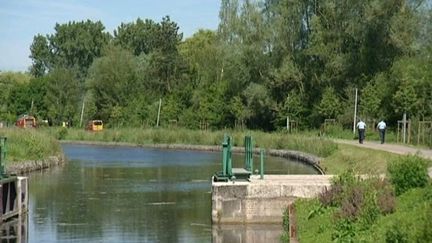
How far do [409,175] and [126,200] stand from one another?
15.5 meters

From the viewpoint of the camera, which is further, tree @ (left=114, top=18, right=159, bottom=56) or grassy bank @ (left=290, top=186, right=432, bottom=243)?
tree @ (left=114, top=18, right=159, bottom=56)

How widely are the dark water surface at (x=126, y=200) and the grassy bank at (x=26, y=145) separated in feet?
6.27

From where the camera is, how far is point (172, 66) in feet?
370

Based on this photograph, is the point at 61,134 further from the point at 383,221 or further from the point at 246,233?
the point at 383,221

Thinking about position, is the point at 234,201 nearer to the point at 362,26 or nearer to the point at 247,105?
the point at 362,26

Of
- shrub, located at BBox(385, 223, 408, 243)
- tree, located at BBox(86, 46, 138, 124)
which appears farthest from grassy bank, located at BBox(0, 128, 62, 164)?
tree, located at BBox(86, 46, 138, 124)

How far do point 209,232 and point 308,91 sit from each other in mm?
57704

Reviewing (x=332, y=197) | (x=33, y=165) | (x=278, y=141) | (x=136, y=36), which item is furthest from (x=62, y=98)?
(x=332, y=197)

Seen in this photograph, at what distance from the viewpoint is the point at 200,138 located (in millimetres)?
81375

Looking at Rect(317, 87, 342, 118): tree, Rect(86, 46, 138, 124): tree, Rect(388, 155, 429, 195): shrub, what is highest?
Rect(86, 46, 138, 124): tree

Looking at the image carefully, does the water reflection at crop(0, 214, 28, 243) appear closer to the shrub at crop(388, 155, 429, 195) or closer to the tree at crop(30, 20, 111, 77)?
the shrub at crop(388, 155, 429, 195)

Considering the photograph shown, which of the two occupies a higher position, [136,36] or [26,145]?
[136,36]

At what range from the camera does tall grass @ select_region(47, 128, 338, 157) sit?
193ft

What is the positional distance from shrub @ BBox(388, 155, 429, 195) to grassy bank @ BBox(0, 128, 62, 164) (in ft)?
104
